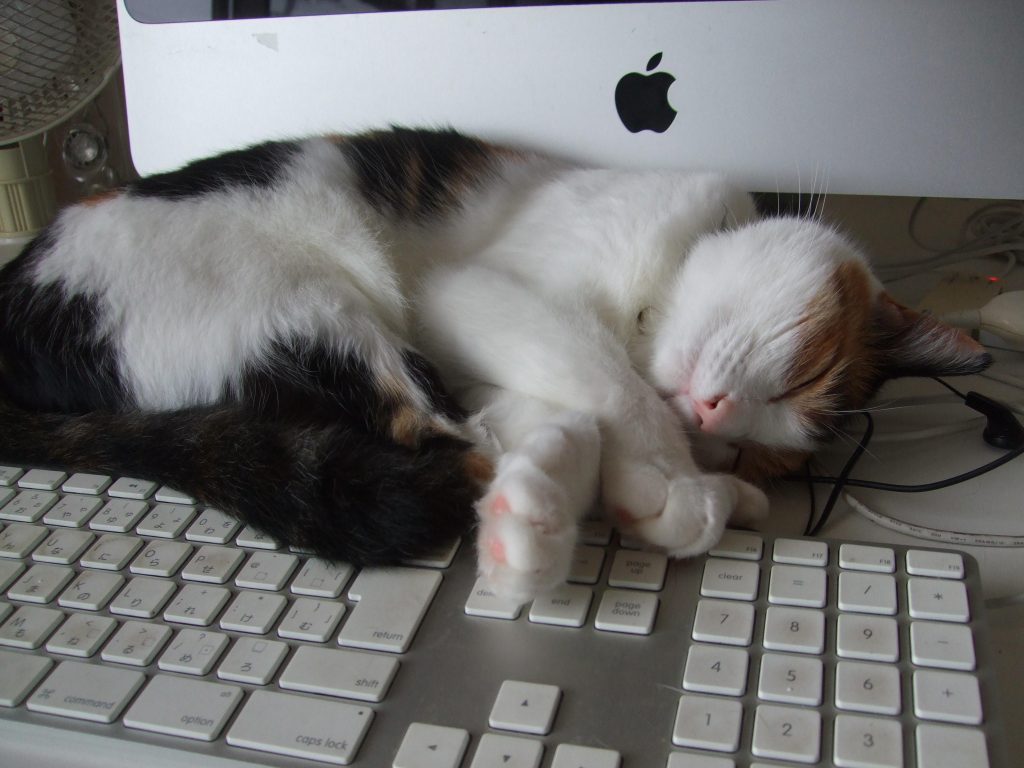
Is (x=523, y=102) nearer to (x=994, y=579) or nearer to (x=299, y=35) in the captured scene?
(x=299, y=35)

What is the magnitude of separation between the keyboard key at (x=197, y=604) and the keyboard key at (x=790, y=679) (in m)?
0.38

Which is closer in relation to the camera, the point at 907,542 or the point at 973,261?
the point at 907,542

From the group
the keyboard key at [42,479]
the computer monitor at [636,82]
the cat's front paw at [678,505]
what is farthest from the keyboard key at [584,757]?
the computer monitor at [636,82]

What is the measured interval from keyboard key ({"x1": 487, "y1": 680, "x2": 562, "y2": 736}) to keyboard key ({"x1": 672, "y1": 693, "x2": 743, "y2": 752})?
0.07 meters

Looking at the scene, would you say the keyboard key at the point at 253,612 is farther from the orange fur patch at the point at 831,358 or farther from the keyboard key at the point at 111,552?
the orange fur patch at the point at 831,358

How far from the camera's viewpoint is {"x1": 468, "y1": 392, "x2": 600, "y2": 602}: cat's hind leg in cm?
57

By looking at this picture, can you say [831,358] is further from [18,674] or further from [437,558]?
[18,674]

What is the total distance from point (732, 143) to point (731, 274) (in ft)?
0.52

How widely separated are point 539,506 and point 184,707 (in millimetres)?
267

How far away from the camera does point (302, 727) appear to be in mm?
474

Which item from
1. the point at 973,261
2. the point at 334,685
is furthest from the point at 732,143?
the point at 334,685

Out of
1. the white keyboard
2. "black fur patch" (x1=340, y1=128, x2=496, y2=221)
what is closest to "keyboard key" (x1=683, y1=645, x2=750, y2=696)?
the white keyboard

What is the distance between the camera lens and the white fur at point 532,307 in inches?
27.3

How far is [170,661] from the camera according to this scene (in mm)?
533
